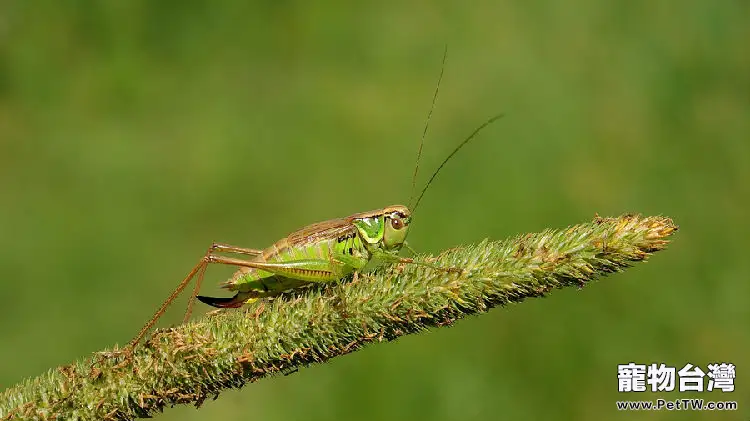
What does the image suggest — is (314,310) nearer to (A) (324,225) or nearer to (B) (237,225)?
(A) (324,225)

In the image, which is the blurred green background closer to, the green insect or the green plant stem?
the green insect

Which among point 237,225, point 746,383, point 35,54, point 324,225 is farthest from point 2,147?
point 746,383

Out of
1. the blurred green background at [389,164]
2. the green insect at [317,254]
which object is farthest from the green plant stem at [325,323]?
the blurred green background at [389,164]

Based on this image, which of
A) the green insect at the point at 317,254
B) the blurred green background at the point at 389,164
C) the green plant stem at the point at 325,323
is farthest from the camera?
the blurred green background at the point at 389,164

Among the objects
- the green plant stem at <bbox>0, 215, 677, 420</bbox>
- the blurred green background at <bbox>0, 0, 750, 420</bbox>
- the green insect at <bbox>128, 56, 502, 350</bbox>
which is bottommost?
the green plant stem at <bbox>0, 215, 677, 420</bbox>

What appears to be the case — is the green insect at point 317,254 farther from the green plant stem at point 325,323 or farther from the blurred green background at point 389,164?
the blurred green background at point 389,164

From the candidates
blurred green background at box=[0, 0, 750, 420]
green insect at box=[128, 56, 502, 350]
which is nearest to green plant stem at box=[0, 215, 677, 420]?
green insect at box=[128, 56, 502, 350]
